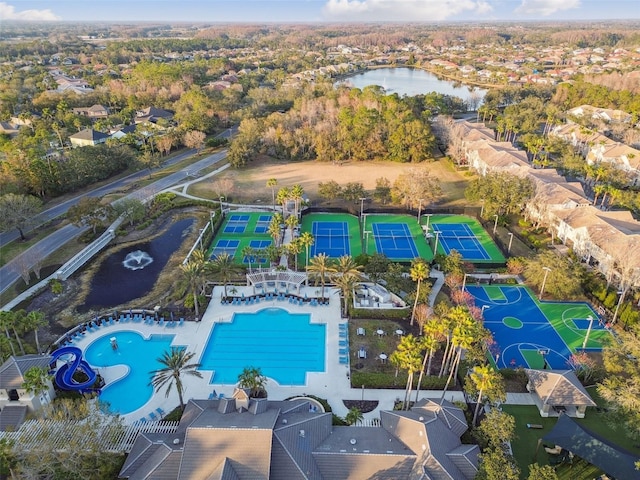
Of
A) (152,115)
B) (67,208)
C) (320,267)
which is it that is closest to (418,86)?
(152,115)

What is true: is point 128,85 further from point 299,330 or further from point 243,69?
point 299,330

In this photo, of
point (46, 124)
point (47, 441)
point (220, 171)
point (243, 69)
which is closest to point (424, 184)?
point (220, 171)

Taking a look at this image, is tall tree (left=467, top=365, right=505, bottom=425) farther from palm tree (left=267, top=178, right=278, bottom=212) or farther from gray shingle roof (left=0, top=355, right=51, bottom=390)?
A: palm tree (left=267, top=178, right=278, bottom=212)

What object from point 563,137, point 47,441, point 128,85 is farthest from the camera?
point 128,85

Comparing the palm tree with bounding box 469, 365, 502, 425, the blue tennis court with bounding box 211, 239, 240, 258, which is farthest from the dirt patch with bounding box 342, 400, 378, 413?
the blue tennis court with bounding box 211, 239, 240, 258

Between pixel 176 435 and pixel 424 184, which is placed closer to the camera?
pixel 176 435
